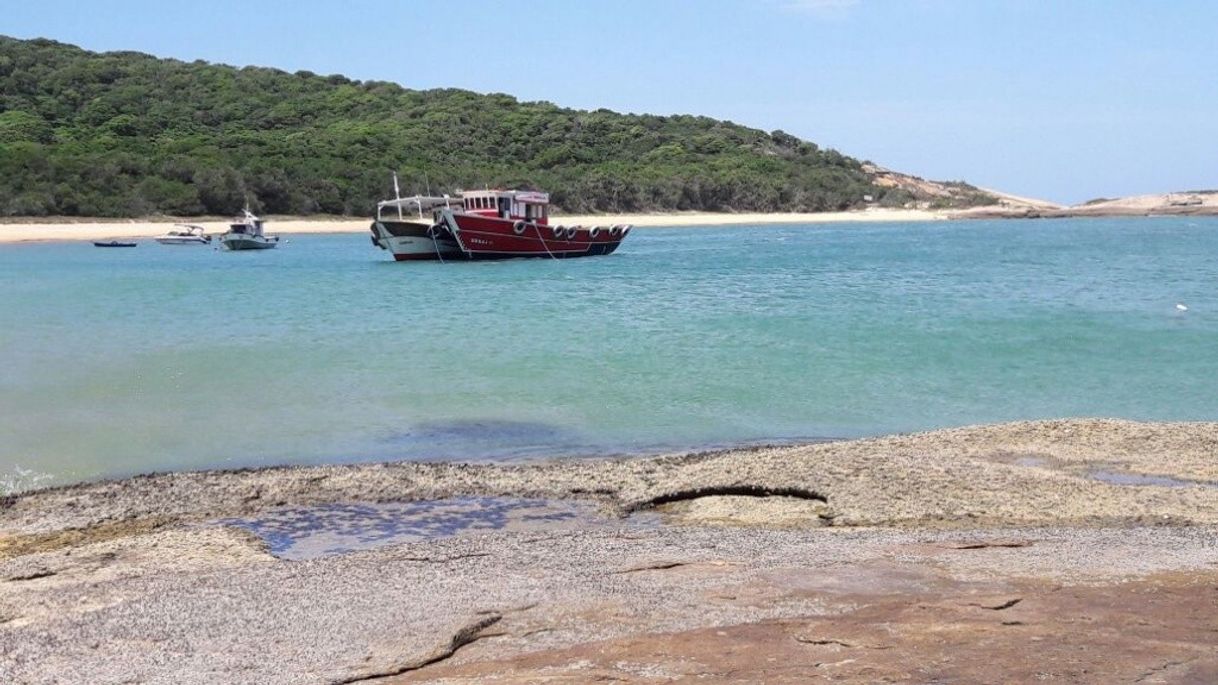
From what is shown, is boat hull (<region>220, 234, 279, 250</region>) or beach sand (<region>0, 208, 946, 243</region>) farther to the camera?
beach sand (<region>0, 208, 946, 243</region>)

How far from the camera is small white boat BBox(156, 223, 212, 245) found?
190 ft

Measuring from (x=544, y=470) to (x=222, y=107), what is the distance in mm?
86473

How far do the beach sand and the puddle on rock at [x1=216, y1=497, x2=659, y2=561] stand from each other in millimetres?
53395

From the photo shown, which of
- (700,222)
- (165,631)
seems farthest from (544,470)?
(700,222)

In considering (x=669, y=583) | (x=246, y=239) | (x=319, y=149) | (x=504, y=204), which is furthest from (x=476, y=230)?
(x=319, y=149)

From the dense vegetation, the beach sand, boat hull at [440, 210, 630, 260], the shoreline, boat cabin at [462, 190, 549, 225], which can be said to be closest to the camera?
boat hull at [440, 210, 630, 260]

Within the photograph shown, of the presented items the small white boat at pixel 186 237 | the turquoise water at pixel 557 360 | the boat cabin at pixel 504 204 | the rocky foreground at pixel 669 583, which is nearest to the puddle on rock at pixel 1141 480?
the rocky foreground at pixel 669 583

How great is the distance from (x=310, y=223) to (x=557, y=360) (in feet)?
181

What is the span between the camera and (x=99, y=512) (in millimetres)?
8656

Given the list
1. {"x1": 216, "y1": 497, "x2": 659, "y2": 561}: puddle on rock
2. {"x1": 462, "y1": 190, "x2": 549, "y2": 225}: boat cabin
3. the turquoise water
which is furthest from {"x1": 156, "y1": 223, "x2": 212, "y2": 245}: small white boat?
{"x1": 216, "y1": 497, "x2": 659, "y2": 561}: puddle on rock

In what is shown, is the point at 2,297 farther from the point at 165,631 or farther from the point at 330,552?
the point at 165,631

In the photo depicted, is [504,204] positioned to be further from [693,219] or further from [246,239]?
[693,219]

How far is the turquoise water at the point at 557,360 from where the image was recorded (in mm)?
12586

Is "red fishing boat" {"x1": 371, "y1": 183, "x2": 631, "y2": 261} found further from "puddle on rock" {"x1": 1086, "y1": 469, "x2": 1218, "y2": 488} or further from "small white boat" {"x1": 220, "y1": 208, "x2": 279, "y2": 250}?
"puddle on rock" {"x1": 1086, "y1": 469, "x2": 1218, "y2": 488}
